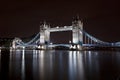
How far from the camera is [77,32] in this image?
67312mm

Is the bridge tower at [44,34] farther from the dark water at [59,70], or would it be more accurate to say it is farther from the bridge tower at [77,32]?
the dark water at [59,70]

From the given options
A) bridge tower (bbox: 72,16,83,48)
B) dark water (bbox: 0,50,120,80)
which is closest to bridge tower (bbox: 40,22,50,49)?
bridge tower (bbox: 72,16,83,48)

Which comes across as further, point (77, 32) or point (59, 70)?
point (77, 32)

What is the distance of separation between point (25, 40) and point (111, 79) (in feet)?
→ 266

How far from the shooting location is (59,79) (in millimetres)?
10203

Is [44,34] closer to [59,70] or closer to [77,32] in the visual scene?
[77,32]

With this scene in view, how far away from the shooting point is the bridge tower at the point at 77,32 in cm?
6333

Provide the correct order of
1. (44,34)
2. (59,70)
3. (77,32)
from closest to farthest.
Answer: (59,70), (77,32), (44,34)

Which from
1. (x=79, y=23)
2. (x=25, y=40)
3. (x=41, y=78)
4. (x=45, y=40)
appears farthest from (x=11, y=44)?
(x=41, y=78)

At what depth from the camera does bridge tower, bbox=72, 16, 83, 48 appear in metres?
63.3

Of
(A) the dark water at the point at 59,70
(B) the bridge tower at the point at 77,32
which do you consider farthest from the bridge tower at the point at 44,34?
(A) the dark water at the point at 59,70

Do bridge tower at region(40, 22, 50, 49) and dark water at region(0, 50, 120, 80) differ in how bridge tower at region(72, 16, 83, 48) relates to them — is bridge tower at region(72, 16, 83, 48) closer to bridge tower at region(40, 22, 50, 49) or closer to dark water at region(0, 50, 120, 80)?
bridge tower at region(40, 22, 50, 49)

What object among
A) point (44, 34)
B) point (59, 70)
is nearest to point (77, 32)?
point (44, 34)

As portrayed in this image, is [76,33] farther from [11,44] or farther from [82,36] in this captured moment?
[11,44]
